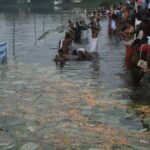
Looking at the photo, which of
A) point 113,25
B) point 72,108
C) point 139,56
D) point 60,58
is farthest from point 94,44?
point 113,25

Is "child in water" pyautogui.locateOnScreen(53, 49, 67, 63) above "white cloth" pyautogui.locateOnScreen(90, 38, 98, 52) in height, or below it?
below

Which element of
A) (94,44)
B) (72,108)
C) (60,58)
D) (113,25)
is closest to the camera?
(72,108)

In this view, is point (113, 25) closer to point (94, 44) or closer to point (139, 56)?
point (94, 44)

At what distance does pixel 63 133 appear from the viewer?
28.9 ft

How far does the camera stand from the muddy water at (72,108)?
27.6 feet

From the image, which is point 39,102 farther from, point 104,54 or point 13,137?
point 104,54

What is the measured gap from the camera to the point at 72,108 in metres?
10.5

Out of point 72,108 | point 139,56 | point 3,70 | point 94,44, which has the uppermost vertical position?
point 139,56

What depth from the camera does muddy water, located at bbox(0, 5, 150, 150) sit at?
331 inches

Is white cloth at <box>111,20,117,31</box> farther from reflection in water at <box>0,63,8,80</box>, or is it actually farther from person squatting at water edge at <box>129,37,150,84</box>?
person squatting at water edge at <box>129,37,150,84</box>

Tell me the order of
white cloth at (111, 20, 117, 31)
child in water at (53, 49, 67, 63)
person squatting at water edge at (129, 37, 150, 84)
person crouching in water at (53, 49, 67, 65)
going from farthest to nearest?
white cloth at (111, 20, 117, 31)
child in water at (53, 49, 67, 63)
person crouching in water at (53, 49, 67, 65)
person squatting at water edge at (129, 37, 150, 84)

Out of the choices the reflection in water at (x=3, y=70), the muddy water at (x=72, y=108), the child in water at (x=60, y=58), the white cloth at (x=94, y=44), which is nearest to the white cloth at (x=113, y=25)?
the white cloth at (x=94, y=44)

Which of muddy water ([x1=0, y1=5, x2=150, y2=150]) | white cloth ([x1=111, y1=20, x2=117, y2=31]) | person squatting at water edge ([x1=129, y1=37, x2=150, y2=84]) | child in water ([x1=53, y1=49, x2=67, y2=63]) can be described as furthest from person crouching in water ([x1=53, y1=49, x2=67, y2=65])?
white cloth ([x1=111, y1=20, x2=117, y2=31])

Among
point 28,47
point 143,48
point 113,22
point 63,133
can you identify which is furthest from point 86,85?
point 113,22
